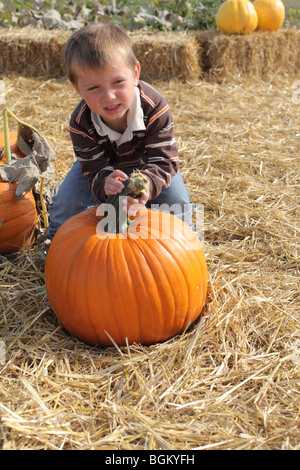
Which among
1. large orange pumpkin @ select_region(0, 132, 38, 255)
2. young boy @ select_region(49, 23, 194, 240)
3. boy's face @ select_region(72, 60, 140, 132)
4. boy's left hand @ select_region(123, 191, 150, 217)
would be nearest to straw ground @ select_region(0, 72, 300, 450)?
large orange pumpkin @ select_region(0, 132, 38, 255)

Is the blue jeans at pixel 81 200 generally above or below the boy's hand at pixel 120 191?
below

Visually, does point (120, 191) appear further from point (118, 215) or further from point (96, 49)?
point (96, 49)

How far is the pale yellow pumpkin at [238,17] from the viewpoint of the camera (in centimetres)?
657

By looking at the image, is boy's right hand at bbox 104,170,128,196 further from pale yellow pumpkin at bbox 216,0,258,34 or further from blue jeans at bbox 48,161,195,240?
pale yellow pumpkin at bbox 216,0,258,34

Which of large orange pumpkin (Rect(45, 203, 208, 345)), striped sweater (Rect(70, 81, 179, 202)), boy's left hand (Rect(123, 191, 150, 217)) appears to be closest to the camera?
large orange pumpkin (Rect(45, 203, 208, 345))

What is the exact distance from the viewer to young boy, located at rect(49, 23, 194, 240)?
207 cm

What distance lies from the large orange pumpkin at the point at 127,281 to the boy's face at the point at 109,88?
54 centimetres

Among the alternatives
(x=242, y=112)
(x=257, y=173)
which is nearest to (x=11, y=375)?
(x=257, y=173)

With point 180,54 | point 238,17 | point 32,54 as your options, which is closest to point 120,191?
point 180,54

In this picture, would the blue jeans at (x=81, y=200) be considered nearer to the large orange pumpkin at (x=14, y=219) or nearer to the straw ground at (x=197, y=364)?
the large orange pumpkin at (x=14, y=219)

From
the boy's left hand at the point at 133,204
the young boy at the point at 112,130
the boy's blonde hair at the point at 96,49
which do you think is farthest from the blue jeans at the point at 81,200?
the boy's blonde hair at the point at 96,49

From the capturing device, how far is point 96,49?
2035mm
